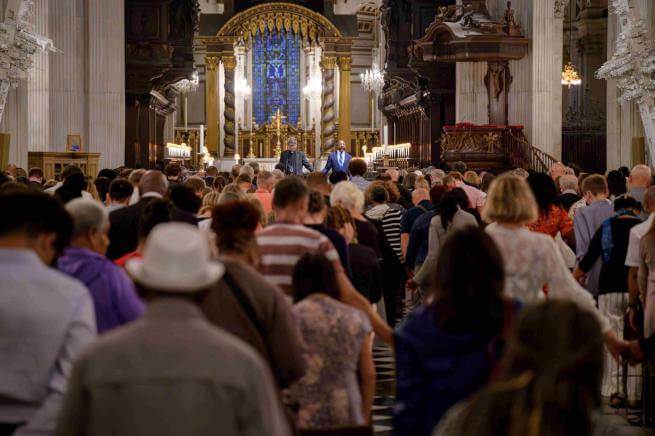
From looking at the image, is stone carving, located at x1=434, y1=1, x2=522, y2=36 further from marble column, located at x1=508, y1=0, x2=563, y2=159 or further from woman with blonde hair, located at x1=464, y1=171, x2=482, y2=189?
woman with blonde hair, located at x1=464, y1=171, x2=482, y2=189

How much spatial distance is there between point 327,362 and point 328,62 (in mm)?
43936

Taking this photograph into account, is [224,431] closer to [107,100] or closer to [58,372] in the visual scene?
[58,372]

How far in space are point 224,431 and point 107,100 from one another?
27.2 m

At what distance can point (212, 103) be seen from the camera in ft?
161

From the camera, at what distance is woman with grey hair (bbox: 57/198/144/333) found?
5.57 metres

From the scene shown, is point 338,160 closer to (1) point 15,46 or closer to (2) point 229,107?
(1) point 15,46

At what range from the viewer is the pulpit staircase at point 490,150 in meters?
25.3

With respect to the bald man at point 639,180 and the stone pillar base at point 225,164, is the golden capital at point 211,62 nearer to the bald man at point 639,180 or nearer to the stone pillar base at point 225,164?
the stone pillar base at point 225,164

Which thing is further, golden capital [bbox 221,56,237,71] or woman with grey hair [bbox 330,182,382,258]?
golden capital [bbox 221,56,237,71]

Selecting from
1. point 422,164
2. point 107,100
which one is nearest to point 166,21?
point 107,100

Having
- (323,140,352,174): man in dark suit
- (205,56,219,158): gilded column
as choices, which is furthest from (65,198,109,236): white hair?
(205,56,219,158): gilded column

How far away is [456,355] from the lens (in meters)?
4.80

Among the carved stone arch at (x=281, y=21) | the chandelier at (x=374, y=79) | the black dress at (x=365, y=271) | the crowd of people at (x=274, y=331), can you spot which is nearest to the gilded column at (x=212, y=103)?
the carved stone arch at (x=281, y=21)

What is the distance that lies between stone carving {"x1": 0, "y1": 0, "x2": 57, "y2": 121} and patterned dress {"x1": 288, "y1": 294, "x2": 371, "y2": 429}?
14851 millimetres
